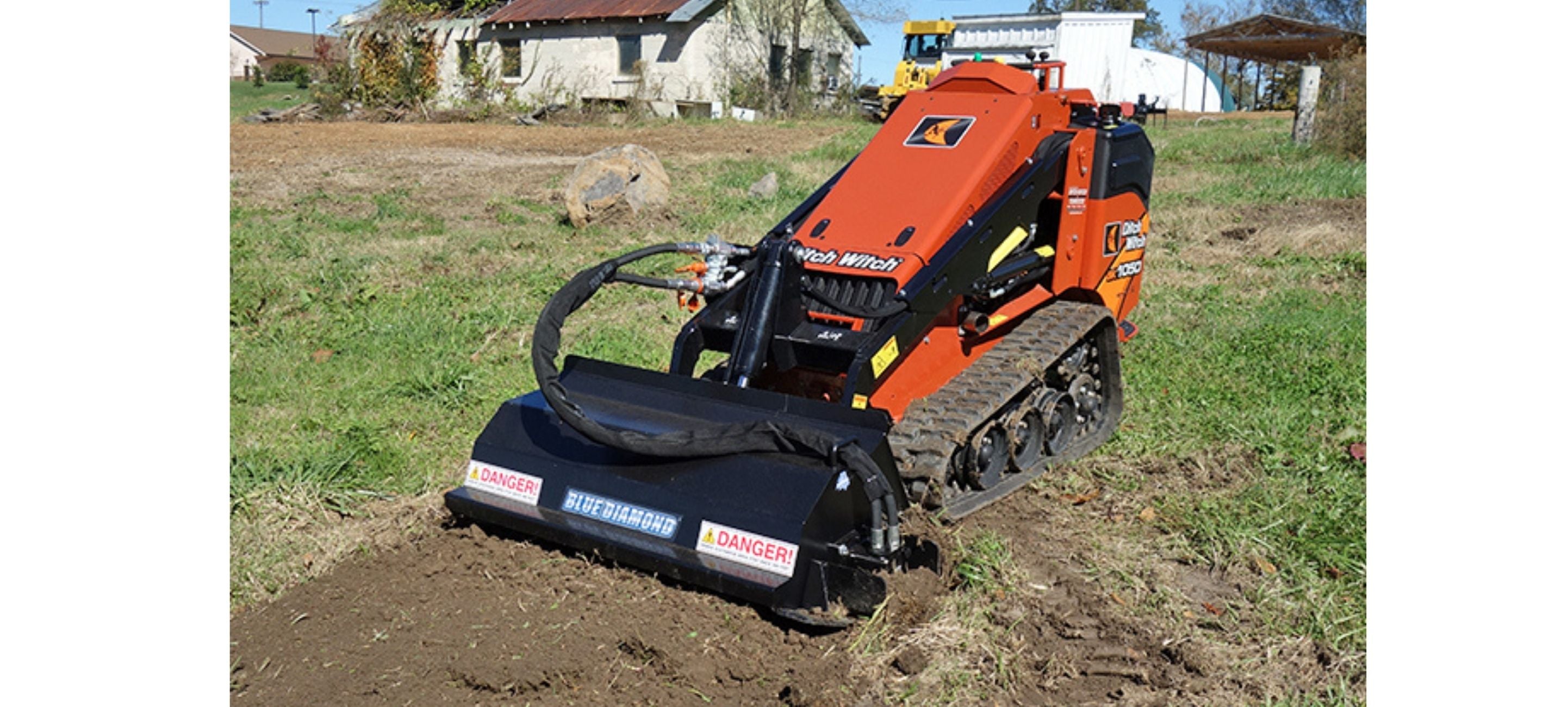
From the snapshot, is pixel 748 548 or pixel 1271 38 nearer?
pixel 748 548

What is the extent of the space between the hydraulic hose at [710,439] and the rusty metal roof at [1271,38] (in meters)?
29.0

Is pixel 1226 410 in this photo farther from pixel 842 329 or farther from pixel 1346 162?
pixel 1346 162

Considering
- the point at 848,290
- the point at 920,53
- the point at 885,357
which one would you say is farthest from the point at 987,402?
the point at 920,53

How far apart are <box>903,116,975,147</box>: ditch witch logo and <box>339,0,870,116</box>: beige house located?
25.1 metres

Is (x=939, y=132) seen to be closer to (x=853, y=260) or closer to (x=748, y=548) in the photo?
(x=853, y=260)

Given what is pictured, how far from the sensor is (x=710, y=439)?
4.42 m

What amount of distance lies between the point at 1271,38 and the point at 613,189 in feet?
78.2

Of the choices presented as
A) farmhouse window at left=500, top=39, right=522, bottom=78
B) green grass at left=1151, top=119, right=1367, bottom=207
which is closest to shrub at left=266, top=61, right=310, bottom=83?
farmhouse window at left=500, top=39, right=522, bottom=78

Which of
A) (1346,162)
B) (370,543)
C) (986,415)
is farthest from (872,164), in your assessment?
(1346,162)

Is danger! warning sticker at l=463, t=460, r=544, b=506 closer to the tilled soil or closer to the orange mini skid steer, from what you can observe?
the orange mini skid steer

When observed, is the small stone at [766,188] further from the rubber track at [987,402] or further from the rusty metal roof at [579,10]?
the rusty metal roof at [579,10]

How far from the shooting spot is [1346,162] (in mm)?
18172

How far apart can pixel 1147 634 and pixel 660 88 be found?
27766mm

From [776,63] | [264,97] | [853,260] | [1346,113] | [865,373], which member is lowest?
[865,373]
